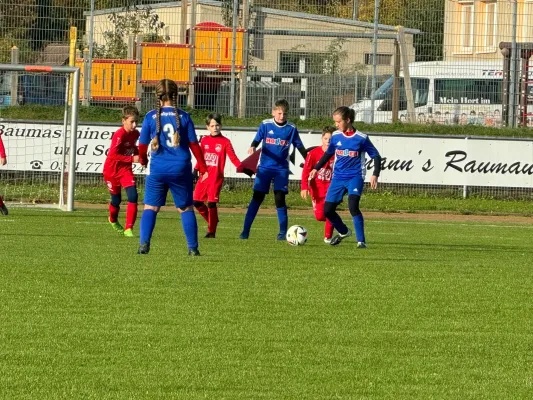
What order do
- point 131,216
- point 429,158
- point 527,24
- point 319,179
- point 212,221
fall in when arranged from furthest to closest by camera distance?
1. point 527,24
2. point 429,158
3. point 319,179
4. point 212,221
5. point 131,216

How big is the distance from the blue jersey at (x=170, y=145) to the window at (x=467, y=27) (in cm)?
1480

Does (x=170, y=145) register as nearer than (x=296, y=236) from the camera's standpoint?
Yes

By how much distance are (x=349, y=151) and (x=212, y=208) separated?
7.31 ft

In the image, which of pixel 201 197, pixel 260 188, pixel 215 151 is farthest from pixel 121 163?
pixel 260 188

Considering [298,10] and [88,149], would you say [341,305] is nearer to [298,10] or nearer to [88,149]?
[88,149]

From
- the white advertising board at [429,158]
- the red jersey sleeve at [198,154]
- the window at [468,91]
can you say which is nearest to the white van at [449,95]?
the window at [468,91]

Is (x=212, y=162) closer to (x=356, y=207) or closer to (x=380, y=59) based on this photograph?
(x=356, y=207)

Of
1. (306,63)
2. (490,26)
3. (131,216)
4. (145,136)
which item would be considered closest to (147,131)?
(145,136)

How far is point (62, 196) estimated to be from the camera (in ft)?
73.4

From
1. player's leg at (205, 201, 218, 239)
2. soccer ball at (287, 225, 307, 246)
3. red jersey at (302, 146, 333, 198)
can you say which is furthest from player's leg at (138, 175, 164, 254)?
red jersey at (302, 146, 333, 198)

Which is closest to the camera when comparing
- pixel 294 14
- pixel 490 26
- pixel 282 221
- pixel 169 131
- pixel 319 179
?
pixel 169 131

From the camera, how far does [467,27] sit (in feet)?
87.3

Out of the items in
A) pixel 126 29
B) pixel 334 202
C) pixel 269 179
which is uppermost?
pixel 126 29

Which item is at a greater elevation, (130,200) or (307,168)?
(307,168)
